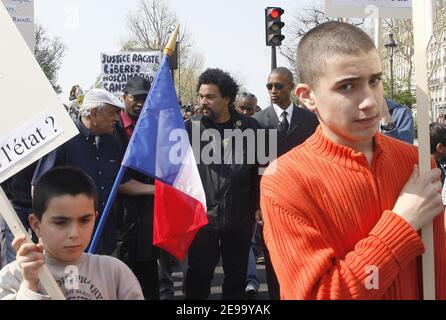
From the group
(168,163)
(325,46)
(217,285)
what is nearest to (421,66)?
(325,46)

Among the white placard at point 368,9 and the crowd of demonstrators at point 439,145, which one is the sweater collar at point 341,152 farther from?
the crowd of demonstrators at point 439,145

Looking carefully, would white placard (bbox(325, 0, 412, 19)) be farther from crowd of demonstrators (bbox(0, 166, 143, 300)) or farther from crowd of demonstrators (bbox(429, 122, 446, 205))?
crowd of demonstrators (bbox(429, 122, 446, 205))

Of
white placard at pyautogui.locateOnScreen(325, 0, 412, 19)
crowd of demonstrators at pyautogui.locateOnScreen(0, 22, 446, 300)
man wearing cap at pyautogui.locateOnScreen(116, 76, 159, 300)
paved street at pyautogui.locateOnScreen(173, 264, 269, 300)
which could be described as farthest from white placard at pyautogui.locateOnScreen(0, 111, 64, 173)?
paved street at pyautogui.locateOnScreen(173, 264, 269, 300)

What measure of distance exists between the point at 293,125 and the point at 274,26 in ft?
2.26

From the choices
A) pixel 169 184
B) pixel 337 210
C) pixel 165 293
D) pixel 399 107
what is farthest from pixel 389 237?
pixel 165 293

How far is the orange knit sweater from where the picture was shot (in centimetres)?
131

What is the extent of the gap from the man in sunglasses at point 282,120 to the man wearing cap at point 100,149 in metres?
0.96

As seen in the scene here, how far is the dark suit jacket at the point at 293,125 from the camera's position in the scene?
3848mm

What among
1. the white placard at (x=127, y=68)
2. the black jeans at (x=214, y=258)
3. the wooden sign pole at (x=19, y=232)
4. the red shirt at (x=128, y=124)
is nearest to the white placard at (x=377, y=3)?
the wooden sign pole at (x=19, y=232)

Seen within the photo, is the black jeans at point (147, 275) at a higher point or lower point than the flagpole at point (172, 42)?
lower

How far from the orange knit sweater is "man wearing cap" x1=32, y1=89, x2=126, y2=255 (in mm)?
2174

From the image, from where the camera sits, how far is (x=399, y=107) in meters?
3.56

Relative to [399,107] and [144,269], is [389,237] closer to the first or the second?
[399,107]

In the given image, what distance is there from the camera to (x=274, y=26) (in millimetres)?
3615
